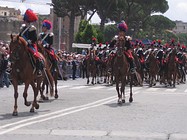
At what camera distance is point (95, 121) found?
44.7 ft

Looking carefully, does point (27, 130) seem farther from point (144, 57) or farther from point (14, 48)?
point (144, 57)

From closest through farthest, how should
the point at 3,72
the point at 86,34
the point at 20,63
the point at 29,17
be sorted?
the point at 20,63
the point at 29,17
the point at 3,72
the point at 86,34

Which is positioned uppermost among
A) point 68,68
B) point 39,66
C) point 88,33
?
point 88,33

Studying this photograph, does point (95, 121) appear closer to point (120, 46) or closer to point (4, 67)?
point (120, 46)

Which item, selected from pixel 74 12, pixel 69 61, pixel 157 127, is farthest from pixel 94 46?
pixel 74 12

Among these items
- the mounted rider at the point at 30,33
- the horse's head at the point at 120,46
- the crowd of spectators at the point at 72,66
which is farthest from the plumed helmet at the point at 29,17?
the crowd of spectators at the point at 72,66

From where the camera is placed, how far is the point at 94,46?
108ft

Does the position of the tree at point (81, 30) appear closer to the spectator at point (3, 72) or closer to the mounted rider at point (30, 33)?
the spectator at point (3, 72)

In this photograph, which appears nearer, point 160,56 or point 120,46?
point 120,46

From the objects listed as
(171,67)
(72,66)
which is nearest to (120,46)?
(171,67)

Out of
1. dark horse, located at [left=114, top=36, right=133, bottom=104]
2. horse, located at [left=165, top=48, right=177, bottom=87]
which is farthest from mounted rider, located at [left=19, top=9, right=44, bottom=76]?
horse, located at [left=165, top=48, right=177, bottom=87]

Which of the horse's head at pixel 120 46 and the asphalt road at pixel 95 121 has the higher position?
the horse's head at pixel 120 46

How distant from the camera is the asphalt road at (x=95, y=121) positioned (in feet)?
37.5

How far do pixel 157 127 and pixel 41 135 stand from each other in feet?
9.44
